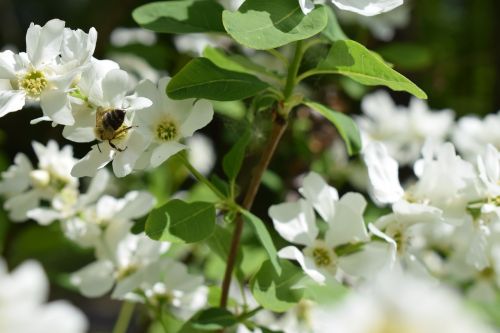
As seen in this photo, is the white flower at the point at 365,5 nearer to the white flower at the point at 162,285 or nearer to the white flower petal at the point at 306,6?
the white flower petal at the point at 306,6

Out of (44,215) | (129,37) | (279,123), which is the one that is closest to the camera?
(279,123)

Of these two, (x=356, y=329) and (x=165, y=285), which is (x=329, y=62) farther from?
(x=356, y=329)

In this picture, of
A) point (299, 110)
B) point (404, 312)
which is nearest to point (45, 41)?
point (404, 312)

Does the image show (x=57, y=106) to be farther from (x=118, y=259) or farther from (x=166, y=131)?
(x=118, y=259)

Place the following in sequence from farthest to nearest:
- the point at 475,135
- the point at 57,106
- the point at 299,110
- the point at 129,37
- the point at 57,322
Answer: the point at 129,37, the point at 299,110, the point at 475,135, the point at 57,106, the point at 57,322

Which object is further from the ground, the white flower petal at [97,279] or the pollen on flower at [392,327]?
the pollen on flower at [392,327]

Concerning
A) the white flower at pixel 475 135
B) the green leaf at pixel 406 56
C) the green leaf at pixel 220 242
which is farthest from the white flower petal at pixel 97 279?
the green leaf at pixel 406 56

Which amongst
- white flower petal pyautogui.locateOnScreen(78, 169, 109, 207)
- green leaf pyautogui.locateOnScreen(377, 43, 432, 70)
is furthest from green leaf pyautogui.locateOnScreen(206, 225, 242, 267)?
green leaf pyautogui.locateOnScreen(377, 43, 432, 70)
